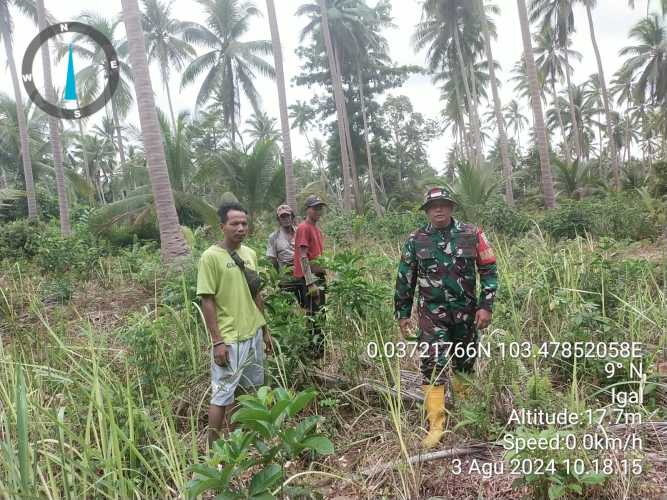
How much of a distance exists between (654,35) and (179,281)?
93.8 ft

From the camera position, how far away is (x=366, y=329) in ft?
9.89

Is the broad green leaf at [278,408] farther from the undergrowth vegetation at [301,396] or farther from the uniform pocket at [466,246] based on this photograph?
the uniform pocket at [466,246]

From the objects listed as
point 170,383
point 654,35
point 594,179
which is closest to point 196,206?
point 170,383

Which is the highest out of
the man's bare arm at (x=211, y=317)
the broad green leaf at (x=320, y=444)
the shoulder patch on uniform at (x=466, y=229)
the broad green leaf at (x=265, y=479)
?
the shoulder patch on uniform at (x=466, y=229)

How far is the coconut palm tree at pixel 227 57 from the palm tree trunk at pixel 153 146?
15.6m

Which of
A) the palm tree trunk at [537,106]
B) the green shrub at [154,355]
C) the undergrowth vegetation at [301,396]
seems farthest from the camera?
the palm tree trunk at [537,106]

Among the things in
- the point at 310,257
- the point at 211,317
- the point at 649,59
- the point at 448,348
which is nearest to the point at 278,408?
the point at 211,317

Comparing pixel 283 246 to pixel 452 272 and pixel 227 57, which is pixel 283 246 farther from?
pixel 227 57

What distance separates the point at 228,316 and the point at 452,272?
1.35 m

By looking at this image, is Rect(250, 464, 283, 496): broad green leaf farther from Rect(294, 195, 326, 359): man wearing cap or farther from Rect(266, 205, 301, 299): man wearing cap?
Rect(266, 205, 301, 299): man wearing cap

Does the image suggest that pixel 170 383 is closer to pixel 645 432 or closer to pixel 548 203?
pixel 645 432

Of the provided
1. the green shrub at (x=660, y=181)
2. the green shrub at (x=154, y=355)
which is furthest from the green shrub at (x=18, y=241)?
the green shrub at (x=660, y=181)

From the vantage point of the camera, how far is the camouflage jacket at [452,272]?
8.32 feet

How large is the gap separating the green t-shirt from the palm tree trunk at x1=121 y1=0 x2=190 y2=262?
13.1ft
